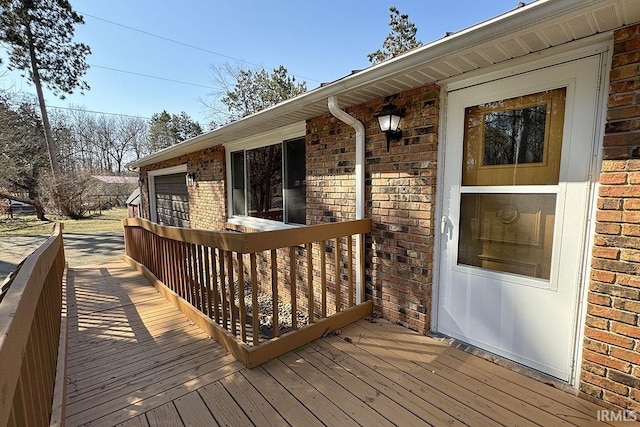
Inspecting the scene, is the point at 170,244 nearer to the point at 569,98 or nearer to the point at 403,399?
the point at 403,399

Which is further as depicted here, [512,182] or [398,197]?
[398,197]

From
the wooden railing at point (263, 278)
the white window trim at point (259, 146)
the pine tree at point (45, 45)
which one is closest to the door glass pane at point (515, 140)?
the wooden railing at point (263, 278)

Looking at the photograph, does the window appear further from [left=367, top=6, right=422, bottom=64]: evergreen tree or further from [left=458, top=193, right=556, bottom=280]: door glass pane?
[left=367, top=6, right=422, bottom=64]: evergreen tree

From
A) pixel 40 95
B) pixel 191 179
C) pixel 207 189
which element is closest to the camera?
pixel 207 189

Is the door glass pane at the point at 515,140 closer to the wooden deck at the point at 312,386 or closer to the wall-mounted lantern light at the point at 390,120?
the wall-mounted lantern light at the point at 390,120

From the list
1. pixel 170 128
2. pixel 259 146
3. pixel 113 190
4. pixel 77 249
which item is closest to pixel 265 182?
pixel 259 146

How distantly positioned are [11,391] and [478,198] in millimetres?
2654

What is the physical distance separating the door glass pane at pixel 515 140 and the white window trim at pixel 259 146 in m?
2.07

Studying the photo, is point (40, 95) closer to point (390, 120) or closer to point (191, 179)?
point (191, 179)

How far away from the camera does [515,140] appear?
7.01 ft

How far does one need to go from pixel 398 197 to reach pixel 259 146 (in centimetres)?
276

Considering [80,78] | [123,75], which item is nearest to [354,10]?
[123,75]

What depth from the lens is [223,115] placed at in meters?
17.2

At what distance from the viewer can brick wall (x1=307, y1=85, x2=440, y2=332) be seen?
8.29 ft
